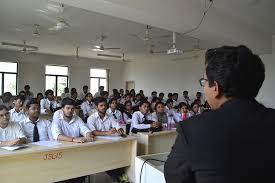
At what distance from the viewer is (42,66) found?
1091cm

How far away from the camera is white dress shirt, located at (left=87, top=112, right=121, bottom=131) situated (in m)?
3.83

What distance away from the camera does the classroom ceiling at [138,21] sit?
3769mm

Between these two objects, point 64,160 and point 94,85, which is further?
point 94,85

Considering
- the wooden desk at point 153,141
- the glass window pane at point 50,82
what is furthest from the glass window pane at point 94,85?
the wooden desk at point 153,141

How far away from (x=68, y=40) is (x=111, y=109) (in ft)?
11.9

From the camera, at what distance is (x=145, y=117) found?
15.0ft

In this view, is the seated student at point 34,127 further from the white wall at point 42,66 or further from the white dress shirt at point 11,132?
the white wall at point 42,66

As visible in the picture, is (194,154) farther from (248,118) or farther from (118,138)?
(118,138)

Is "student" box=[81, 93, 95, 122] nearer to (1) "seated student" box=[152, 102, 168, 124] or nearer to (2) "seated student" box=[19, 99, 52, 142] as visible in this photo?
(1) "seated student" box=[152, 102, 168, 124]

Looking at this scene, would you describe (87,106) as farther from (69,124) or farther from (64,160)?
(64,160)

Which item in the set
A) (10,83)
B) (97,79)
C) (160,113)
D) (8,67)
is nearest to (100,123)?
(160,113)

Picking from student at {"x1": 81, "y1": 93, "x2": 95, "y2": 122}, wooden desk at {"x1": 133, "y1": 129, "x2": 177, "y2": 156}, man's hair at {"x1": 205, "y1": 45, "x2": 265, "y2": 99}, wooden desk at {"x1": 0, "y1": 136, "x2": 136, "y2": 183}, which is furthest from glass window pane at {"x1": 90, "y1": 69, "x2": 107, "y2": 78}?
man's hair at {"x1": 205, "y1": 45, "x2": 265, "y2": 99}

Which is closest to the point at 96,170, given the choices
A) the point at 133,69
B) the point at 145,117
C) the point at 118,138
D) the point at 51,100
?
the point at 118,138

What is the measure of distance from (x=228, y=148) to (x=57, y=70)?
1152 cm
